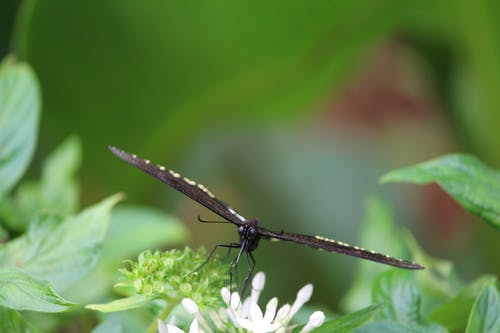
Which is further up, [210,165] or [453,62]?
[453,62]

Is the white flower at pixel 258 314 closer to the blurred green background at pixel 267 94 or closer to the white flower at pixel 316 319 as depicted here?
the white flower at pixel 316 319

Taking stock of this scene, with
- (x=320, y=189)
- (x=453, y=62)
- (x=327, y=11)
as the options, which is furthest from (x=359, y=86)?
(x=327, y=11)

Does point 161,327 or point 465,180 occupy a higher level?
point 465,180

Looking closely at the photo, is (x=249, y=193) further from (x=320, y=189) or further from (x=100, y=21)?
(x=100, y=21)

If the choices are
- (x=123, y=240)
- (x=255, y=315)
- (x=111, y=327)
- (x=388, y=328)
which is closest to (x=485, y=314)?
(x=388, y=328)

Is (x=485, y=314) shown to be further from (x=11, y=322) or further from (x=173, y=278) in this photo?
(x=11, y=322)

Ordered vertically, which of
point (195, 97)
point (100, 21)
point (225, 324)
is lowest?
point (225, 324)

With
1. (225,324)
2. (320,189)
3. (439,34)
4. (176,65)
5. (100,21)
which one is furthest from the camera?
(320,189)
